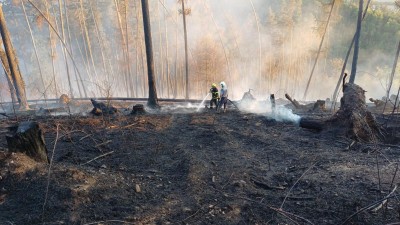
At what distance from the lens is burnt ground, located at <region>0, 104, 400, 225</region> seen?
3887 millimetres

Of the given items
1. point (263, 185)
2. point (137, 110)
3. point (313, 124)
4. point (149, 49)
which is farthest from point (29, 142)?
point (149, 49)

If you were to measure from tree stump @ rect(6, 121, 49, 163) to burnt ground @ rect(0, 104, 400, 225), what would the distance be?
239mm

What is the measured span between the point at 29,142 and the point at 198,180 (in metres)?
3.23

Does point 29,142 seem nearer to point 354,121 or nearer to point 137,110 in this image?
point 137,110

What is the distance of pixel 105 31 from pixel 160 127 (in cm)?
3785

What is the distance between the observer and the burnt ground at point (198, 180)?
12.8ft

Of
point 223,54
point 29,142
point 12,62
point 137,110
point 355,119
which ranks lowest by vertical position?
point 137,110

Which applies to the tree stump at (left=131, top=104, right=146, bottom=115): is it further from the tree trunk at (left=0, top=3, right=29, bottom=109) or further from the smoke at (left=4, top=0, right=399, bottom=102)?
the smoke at (left=4, top=0, right=399, bottom=102)

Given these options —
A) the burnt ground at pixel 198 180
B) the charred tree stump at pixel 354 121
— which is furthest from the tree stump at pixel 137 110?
the charred tree stump at pixel 354 121

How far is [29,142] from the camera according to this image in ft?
16.1

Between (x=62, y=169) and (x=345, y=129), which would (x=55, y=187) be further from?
(x=345, y=129)

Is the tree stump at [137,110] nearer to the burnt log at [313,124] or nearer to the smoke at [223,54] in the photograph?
the burnt log at [313,124]

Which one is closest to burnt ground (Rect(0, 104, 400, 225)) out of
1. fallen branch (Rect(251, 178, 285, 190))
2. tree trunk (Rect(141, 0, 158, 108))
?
fallen branch (Rect(251, 178, 285, 190))

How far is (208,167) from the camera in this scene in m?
6.01
